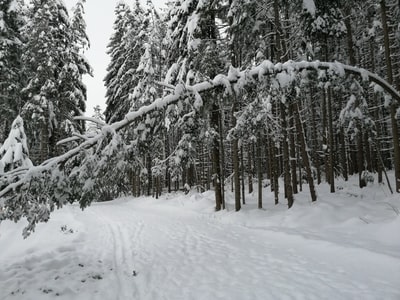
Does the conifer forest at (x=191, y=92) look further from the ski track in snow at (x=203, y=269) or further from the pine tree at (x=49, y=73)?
the ski track in snow at (x=203, y=269)

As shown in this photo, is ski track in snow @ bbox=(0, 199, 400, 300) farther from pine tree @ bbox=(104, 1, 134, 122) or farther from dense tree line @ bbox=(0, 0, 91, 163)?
pine tree @ bbox=(104, 1, 134, 122)

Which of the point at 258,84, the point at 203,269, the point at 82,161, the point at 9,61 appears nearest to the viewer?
the point at 82,161

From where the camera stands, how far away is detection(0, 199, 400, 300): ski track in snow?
4.96 meters

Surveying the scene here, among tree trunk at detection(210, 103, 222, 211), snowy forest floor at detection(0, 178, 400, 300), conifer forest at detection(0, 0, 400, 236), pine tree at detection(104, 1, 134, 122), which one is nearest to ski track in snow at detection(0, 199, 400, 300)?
snowy forest floor at detection(0, 178, 400, 300)

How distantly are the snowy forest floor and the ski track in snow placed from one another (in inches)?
0.8

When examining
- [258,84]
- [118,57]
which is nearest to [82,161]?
[258,84]

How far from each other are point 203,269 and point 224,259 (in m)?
0.84

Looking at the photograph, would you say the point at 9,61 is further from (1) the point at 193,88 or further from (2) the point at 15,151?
(1) the point at 193,88

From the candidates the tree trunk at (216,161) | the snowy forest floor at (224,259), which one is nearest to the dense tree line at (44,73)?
the tree trunk at (216,161)

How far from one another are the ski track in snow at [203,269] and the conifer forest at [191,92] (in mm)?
1319

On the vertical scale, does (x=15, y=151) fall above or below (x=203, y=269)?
above

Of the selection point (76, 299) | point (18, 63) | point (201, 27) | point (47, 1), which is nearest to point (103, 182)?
point (76, 299)

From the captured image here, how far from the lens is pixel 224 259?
275 inches

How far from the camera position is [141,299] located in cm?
493
